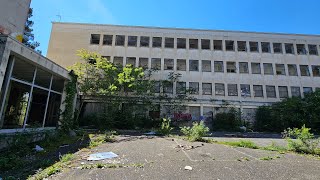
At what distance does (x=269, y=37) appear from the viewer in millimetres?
26281

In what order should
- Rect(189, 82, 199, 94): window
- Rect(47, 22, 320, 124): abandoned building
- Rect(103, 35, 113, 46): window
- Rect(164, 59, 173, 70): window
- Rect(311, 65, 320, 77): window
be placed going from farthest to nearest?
Rect(311, 65, 320, 77): window
Rect(103, 35, 113, 46): window
Rect(164, 59, 173, 70): window
Rect(47, 22, 320, 124): abandoned building
Rect(189, 82, 199, 94): window

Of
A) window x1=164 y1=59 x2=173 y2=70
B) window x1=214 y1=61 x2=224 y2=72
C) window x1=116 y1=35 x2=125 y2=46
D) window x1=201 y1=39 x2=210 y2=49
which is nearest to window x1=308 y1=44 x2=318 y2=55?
window x1=214 y1=61 x2=224 y2=72

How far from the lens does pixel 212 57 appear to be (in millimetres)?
25359

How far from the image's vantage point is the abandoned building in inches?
955

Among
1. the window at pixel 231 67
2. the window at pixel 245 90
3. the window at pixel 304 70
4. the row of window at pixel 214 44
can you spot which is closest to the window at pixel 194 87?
the window at pixel 231 67

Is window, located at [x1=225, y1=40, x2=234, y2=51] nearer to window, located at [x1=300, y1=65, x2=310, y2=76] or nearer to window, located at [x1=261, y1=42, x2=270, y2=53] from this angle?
window, located at [x1=261, y1=42, x2=270, y2=53]

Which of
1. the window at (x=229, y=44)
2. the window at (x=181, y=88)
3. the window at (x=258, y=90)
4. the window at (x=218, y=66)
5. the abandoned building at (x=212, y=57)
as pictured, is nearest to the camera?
the window at (x=181, y=88)

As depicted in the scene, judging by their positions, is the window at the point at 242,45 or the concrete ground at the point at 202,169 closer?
the concrete ground at the point at 202,169

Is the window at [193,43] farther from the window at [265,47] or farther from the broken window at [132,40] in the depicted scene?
the window at [265,47]

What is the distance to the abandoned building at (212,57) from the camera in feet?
79.6

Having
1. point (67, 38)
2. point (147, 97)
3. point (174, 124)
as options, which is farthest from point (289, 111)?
point (67, 38)

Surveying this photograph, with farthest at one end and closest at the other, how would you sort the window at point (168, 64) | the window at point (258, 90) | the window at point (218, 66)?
the window at point (218, 66) → the window at point (168, 64) → the window at point (258, 90)

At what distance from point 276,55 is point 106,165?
2679cm

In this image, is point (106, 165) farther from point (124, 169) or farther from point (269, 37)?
point (269, 37)
